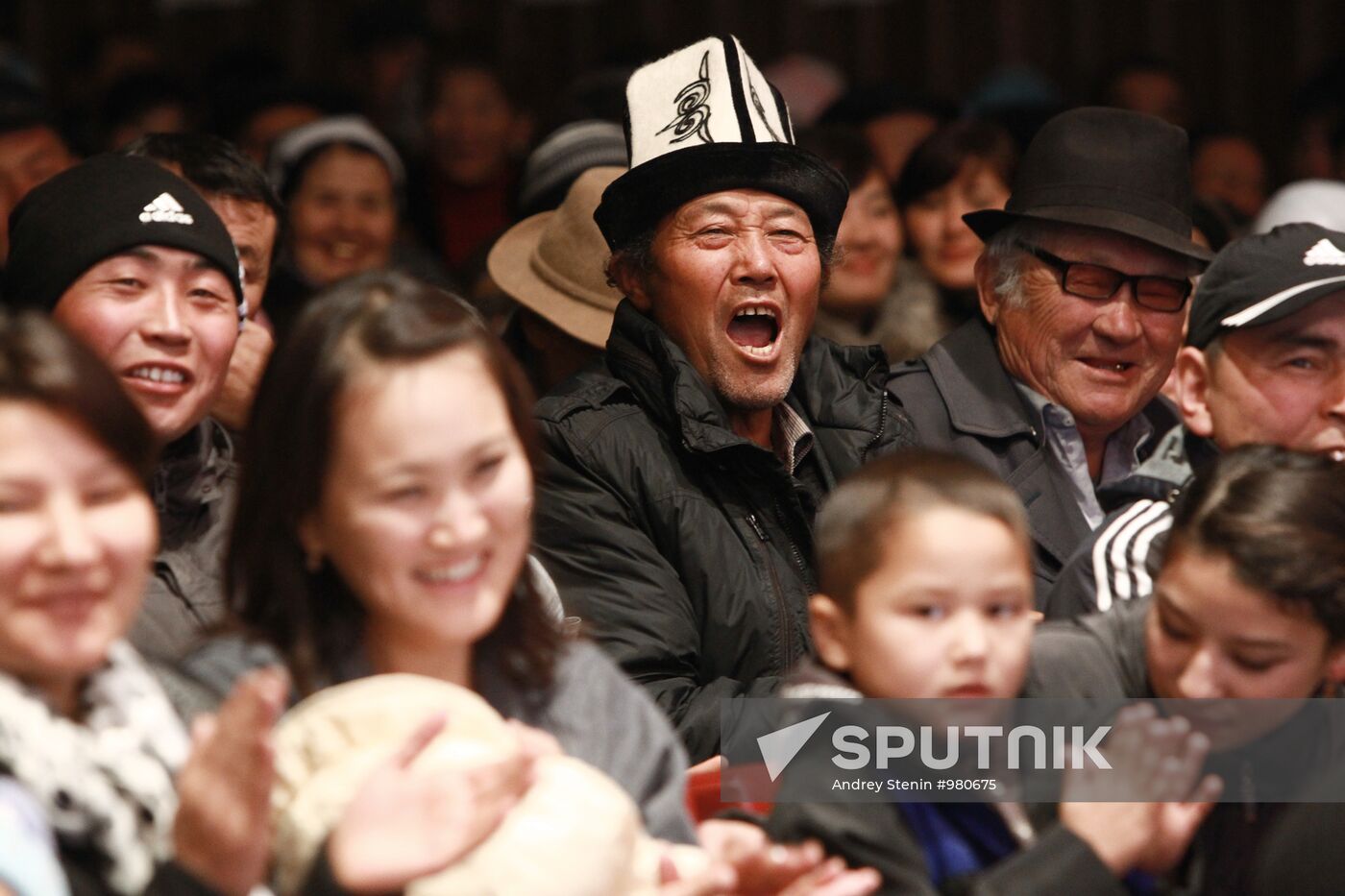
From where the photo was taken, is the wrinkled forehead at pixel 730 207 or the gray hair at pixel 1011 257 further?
the gray hair at pixel 1011 257

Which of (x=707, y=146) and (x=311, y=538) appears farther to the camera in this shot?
(x=707, y=146)

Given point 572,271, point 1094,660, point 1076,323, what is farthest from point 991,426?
point 1094,660

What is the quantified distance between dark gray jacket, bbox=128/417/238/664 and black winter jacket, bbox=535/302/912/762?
1.78 ft

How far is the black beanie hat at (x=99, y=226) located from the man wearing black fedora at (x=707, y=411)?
0.66 metres

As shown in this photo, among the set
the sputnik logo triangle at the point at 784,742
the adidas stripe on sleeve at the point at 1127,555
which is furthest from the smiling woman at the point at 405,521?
the adidas stripe on sleeve at the point at 1127,555

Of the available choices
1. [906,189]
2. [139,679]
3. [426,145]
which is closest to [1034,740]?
[139,679]

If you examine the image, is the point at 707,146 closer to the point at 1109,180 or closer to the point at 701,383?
the point at 701,383

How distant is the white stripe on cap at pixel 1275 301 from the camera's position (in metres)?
3.38

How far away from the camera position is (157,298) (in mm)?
3150

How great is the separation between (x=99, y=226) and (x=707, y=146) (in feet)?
3.58

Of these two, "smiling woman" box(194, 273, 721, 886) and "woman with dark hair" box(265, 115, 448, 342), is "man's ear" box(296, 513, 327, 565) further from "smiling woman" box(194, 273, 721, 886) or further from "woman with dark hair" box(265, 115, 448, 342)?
"woman with dark hair" box(265, 115, 448, 342)

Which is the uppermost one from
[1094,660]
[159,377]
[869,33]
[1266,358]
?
[869,33]

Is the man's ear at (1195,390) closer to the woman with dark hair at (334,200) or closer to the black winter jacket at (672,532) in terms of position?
the black winter jacket at (672,532)

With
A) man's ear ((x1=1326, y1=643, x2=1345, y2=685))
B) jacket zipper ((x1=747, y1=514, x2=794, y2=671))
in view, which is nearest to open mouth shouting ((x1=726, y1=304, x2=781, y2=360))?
jacket zipper ((x1=747, y1=514, x2=794, y2=671))
